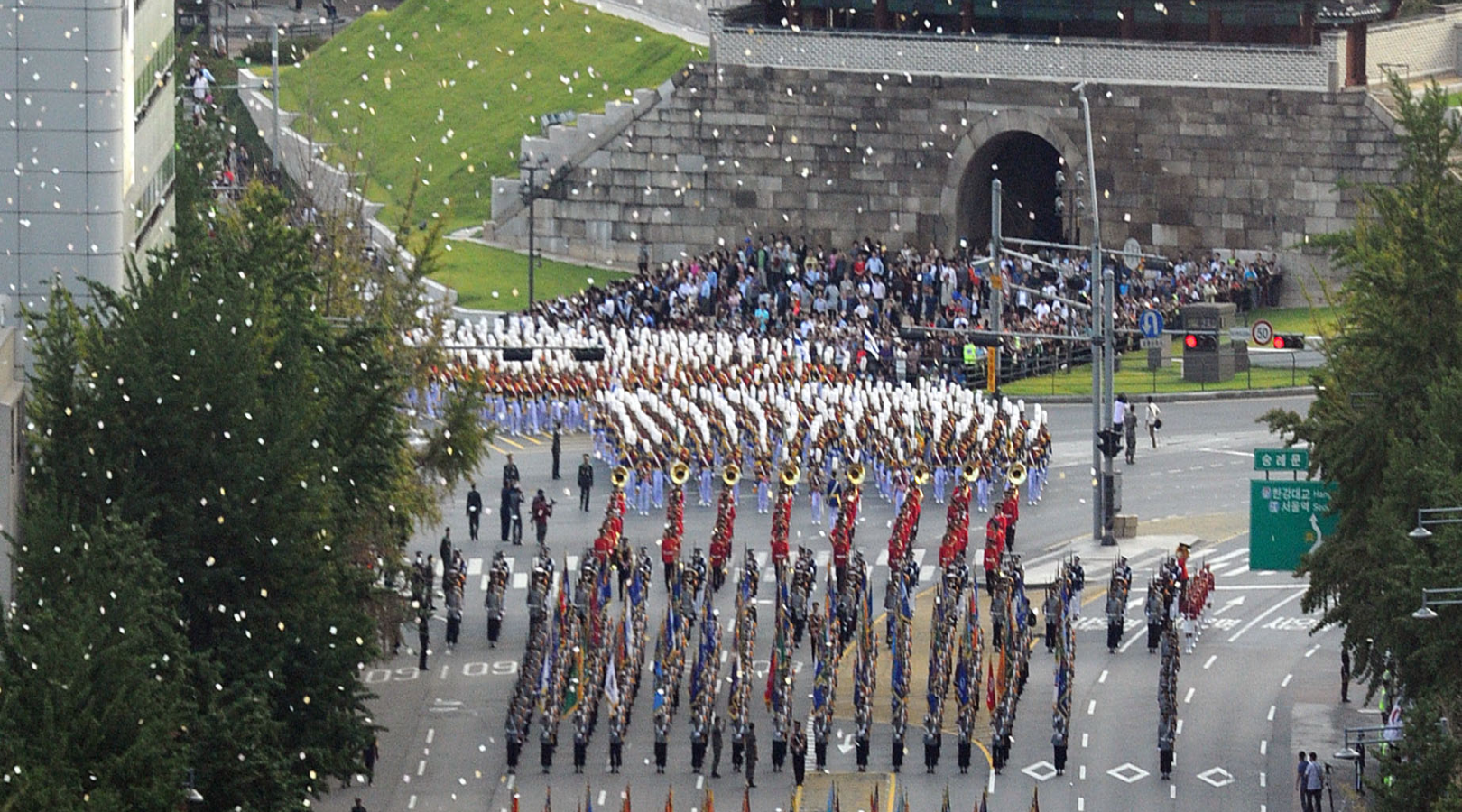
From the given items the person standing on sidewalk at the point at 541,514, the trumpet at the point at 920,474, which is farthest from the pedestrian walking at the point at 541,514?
the trumpet at the point at 920,474

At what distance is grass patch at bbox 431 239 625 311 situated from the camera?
79188 millimetres

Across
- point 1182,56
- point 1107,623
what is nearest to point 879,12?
point 1182,56

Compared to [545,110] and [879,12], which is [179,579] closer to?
[879,12]

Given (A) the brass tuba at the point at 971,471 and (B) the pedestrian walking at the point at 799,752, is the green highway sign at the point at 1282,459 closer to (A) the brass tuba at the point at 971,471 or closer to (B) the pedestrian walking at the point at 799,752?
(B) the pedestrian walking at the point at 799,752

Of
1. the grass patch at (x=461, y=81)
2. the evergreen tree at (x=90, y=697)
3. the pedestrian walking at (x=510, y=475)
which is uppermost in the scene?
the grass patch at (x=461, y=81)

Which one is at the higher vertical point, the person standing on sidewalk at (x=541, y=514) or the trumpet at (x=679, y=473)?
the trumpet at (x=679, y=473)

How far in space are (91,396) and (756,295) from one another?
130ft

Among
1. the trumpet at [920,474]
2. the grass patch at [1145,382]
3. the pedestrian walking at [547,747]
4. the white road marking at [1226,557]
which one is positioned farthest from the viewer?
the grass patch at [1145,382]

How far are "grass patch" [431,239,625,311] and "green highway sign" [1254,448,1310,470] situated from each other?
124 ft

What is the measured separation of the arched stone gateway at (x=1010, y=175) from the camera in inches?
3083

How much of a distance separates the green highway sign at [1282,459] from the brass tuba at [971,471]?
11628 mm

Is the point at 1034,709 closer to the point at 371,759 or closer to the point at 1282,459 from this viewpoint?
the point at 1282,459

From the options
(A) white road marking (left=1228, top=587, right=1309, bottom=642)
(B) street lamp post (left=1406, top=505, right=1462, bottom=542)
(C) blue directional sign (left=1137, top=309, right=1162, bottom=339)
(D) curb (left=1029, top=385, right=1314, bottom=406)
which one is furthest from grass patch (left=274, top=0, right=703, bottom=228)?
(B) street lamp post (left=1406, top=505, right=1462, bottom=542)

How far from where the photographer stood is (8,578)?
3550cm
